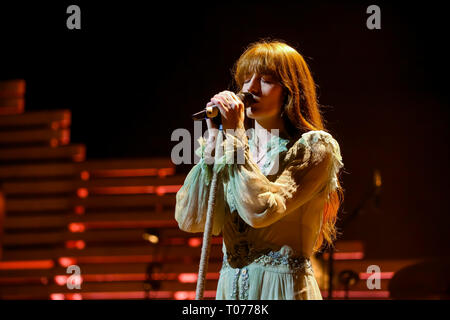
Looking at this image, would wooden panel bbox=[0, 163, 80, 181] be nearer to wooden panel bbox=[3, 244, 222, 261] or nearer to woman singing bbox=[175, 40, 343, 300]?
wooden panel bbox=[3, 244, 222, 261]

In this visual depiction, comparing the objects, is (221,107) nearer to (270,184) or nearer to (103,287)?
(270,184)

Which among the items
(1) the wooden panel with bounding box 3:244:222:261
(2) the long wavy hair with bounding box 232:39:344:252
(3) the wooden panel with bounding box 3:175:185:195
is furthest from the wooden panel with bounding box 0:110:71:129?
(2) the long wavy hair with bounding box 232:39:344:252

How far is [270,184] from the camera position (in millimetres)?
1408

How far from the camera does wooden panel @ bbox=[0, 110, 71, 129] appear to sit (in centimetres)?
426

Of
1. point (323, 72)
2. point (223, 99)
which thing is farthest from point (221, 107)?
point (323, 72)

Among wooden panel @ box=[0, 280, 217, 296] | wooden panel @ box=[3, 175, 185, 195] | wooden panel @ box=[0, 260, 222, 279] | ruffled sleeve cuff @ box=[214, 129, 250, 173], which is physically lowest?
wooden panel @ box=[0, 280, 217, 296]

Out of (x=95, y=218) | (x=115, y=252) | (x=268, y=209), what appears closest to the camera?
(x=268, y=209)

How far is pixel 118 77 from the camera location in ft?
12.9

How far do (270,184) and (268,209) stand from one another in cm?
9

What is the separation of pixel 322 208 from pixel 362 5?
7.91ft

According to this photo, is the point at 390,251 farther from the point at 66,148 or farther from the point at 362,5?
the point at 66,148

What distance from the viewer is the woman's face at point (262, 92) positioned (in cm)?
155
